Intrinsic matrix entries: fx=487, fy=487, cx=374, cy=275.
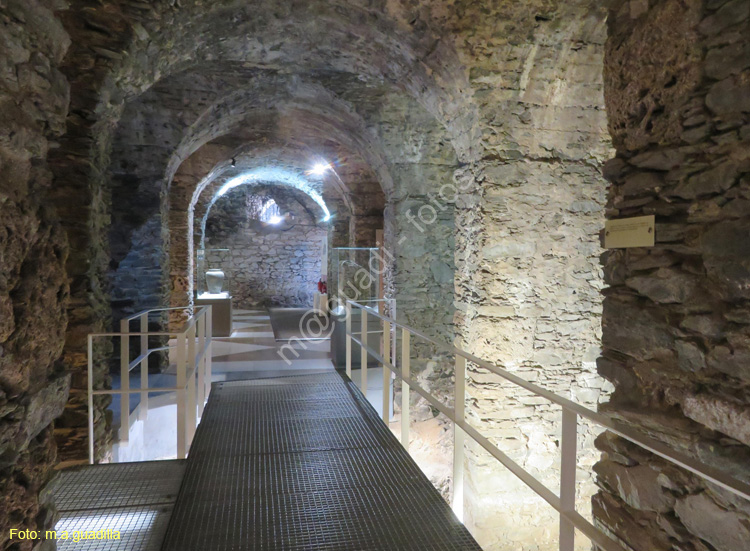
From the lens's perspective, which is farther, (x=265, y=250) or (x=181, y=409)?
(x=265, y=250)

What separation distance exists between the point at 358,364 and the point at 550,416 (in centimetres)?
355

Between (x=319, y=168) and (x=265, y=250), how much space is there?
270 inches

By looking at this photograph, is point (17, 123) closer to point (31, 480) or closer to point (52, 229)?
point (52, 229)

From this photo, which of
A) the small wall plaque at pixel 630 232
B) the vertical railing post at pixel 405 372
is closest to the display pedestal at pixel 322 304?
the vertical railing post at pixel 405 372

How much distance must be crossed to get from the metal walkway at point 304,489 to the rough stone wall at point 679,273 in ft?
2.88

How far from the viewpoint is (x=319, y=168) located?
36.0 ft

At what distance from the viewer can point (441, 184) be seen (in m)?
7.20

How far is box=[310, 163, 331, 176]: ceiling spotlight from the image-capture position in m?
10.5

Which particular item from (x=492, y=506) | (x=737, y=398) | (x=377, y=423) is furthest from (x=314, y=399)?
(x=737, y=398)

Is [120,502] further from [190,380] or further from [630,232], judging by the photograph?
[630,232]

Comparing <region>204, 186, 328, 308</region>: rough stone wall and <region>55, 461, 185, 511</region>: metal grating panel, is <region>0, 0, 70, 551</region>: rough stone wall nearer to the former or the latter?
<region>55, 461, 185, 511</region>: metal grating panel

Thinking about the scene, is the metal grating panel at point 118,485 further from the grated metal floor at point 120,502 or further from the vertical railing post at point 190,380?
the vertical railing post at point 190,380

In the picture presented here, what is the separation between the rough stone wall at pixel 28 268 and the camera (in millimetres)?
1441

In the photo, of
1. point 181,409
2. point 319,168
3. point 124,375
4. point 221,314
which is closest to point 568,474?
point 181,409
